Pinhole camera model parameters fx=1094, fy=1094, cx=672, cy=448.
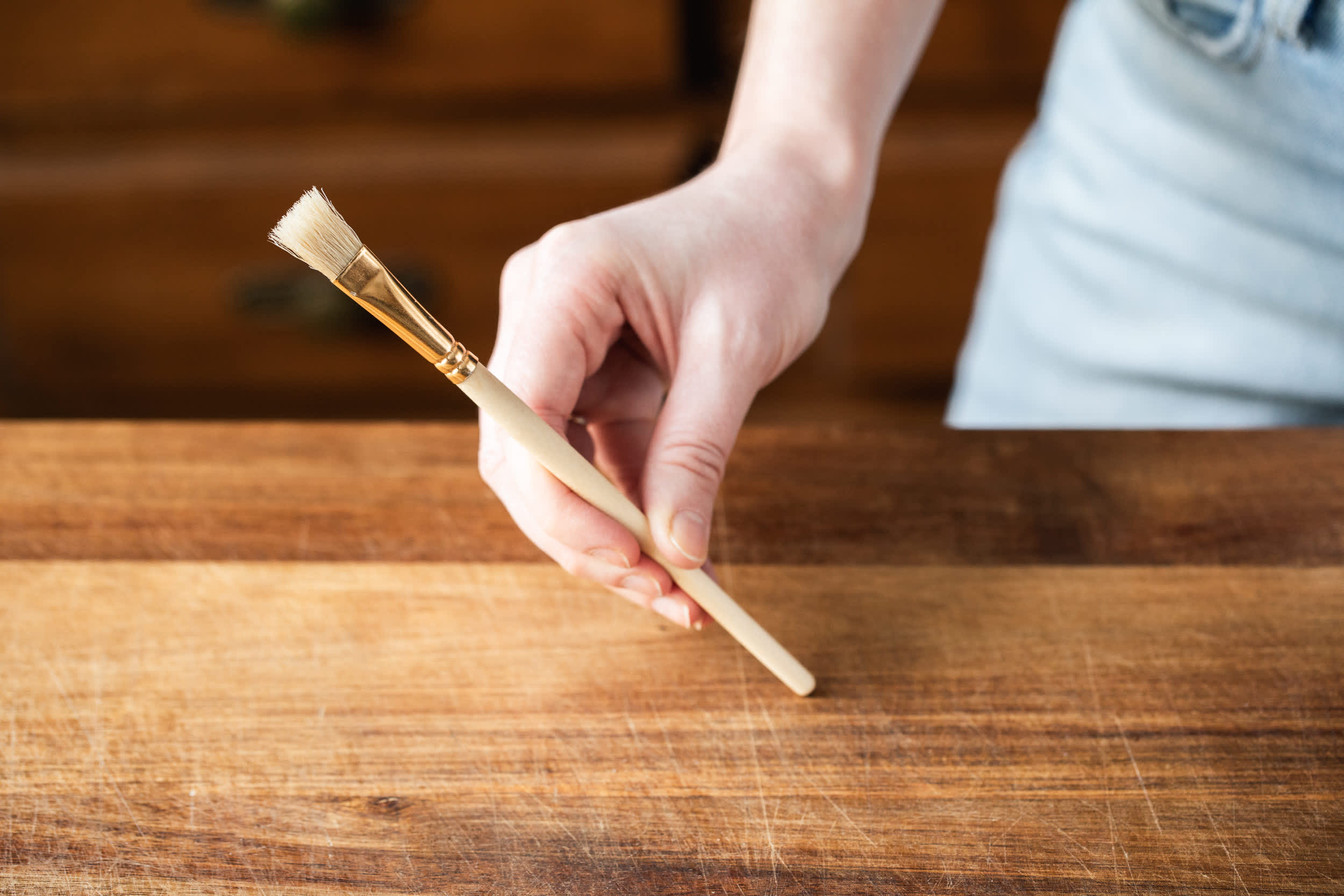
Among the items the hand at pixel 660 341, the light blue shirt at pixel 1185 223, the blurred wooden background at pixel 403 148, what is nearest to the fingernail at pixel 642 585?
the hand at pixel 660 341

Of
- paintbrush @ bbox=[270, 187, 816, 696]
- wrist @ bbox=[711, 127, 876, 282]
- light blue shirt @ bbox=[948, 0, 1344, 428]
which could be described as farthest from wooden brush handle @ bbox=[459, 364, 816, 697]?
light blue shirt @ bbox=[948, 0, 1344, 428]

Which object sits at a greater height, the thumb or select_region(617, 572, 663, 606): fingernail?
the thumb

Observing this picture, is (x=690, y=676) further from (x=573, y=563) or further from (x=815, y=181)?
(x=815, y=181)

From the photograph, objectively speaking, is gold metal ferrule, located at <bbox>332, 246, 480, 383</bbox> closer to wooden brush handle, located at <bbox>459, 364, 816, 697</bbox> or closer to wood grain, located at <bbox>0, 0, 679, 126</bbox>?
wooden brush handle, located at <bbox>459, 364, 816, 697</bbox>

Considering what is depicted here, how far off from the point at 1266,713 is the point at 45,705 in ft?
1.38

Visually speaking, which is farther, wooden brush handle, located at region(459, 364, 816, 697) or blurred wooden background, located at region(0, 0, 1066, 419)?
blurred wooden background, located at region(0, 0, 1066, 419)

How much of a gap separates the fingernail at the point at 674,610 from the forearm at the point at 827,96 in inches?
6.5

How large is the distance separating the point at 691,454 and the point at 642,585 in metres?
0.05

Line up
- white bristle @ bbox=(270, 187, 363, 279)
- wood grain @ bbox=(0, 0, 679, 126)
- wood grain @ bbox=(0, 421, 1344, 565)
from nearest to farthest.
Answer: white bristle @ bbox=(270, 187, 363, 279)
wood grain @ bbox=(0, 421, 1344, 565)
wood grain @ bbox=(0, 0, 679, 126)

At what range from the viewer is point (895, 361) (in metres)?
1.18

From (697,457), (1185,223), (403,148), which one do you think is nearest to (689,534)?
(697,457)

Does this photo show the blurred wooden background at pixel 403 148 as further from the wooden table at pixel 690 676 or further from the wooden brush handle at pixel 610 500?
the wooden brush handle at pixel 610 500

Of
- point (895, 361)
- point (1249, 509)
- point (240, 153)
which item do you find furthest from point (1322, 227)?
point (240, 153)

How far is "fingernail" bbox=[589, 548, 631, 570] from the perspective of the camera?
0.35 m
